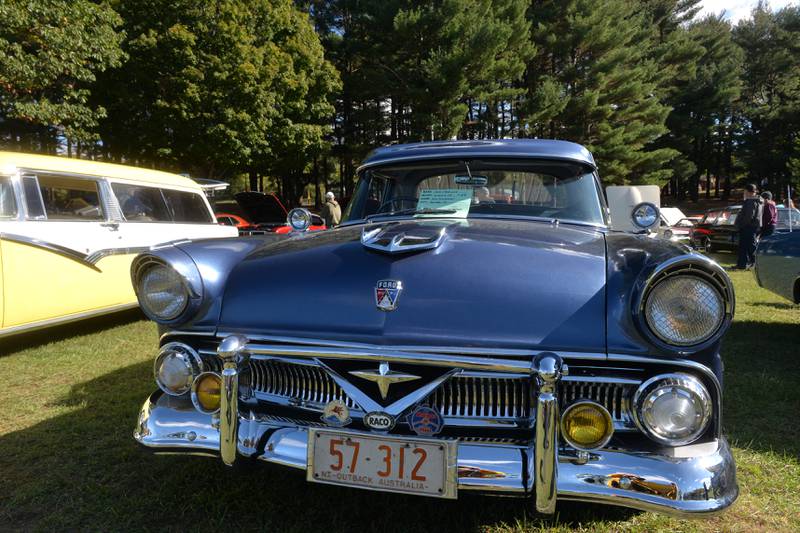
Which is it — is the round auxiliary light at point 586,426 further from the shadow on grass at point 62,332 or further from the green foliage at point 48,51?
the green foliage at point 48,51

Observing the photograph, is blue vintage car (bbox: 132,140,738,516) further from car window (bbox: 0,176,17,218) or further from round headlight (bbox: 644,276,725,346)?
car window (bbox: 0,176,17,218)

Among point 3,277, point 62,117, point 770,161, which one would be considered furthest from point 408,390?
point 770,161

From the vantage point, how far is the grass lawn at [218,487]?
7.26 ft

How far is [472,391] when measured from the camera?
6.15ft

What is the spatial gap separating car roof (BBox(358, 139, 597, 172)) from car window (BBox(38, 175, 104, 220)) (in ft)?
11.2

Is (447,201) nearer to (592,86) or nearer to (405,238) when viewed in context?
(405,238)

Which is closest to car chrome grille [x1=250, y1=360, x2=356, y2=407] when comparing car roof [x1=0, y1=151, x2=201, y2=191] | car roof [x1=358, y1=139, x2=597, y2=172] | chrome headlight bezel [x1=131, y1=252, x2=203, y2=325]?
chrome headlight bezel [x1=131, y1=252, x2=203, y2=325]

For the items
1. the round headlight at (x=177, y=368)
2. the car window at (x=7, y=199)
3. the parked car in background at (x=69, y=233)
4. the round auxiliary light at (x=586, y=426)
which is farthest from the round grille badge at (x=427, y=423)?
the car window at (x=7, y=199)

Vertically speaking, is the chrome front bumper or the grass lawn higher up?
the chrome front bumper

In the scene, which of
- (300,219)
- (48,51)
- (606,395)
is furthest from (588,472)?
(48,51)

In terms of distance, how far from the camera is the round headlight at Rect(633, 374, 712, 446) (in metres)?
1.74

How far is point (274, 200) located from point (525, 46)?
52.2 ft

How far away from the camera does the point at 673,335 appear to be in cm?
175

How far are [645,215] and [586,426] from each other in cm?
162
